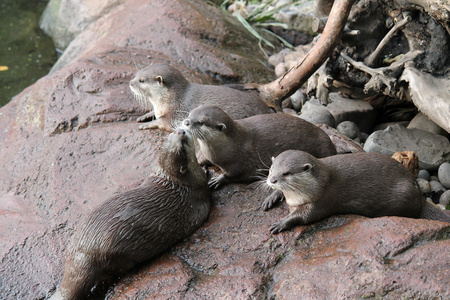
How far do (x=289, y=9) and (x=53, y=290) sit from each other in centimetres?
515

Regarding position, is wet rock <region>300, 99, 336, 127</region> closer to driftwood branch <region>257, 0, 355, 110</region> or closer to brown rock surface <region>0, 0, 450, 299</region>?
driftwood branch <region>257, 0, 355, 110</region>

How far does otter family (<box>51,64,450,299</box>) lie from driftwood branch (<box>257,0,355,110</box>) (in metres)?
0.87

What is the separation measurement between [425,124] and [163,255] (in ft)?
9.11

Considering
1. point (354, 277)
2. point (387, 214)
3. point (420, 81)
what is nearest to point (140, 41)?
point (420, 81)

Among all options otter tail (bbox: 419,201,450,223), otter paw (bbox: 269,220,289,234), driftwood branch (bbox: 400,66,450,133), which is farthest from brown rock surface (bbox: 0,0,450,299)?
driftwood branch (bbox: 400,66,450,133)

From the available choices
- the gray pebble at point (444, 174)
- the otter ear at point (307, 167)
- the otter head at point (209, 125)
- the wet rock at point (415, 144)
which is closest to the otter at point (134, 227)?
the otter head at point (209, 125)

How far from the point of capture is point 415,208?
3018 millimetres

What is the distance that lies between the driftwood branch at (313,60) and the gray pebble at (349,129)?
641 mm

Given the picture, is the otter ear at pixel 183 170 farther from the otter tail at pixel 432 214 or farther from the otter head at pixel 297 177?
the otter tail at pixel 432 214

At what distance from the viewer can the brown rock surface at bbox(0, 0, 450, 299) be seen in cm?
237

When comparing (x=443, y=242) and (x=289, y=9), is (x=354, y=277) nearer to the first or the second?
(x=443, y=242)

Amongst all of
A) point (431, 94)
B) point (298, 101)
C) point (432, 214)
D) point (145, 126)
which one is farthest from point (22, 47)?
point (432, 214)

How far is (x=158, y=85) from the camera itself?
4.10 metres

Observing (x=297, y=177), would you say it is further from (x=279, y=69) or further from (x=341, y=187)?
(x=279, y=69)
